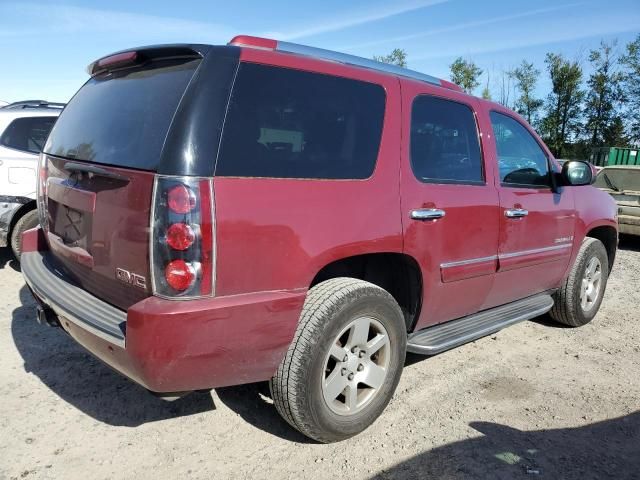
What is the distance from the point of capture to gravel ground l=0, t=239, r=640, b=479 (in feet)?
8.23

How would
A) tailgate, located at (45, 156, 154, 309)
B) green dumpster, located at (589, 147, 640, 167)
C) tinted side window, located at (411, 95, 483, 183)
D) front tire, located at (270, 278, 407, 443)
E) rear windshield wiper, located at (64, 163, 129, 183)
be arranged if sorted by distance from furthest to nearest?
green dumpster, located at (589, 147, 640, 167) → tinted side window, located at (411, 95, 483, 183) → front tire, located at (270, 278, 407, 443) → rear windshield wiper, located at (64, 163, 129, 183) → tailgate, located at (45, 156, 154, 309)

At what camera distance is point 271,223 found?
2.24m

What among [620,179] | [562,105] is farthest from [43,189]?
[562,105]

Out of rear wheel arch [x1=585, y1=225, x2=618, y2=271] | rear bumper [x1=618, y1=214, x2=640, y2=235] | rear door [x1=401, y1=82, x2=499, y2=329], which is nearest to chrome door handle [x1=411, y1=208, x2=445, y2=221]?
rear door [x1=401, y1=82, x2=499, y2=329]

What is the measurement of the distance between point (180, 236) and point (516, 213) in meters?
2.46

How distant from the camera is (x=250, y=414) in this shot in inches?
117

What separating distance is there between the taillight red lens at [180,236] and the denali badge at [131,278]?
0.23 metres

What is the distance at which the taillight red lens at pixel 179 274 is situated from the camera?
208 cm

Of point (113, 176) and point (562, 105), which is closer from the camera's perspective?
point (113, 176)

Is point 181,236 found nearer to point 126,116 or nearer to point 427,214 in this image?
point 126,116

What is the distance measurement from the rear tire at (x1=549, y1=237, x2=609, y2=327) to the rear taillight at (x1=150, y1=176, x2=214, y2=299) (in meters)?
3.57

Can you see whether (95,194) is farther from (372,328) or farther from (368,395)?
(368,395)

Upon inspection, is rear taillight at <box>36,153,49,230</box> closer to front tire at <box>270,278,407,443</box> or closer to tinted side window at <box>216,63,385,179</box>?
tinted side window at <box>216,63,385,179</box>

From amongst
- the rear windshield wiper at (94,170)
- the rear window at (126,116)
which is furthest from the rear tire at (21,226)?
the rear windshield wiper at (94,170)
